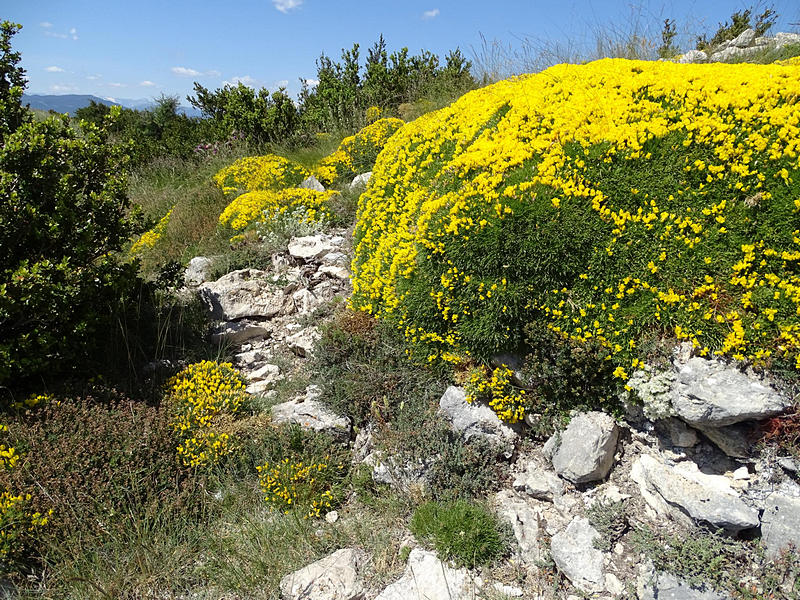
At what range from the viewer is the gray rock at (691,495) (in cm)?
338

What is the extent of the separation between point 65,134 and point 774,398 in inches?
278

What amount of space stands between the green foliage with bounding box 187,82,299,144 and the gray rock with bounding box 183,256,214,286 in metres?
6.06

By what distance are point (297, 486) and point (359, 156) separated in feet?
23.1

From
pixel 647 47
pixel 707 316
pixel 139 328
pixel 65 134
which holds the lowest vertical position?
pixel 139 328

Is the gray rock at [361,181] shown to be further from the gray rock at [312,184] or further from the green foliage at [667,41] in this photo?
the green foliage at [667,41]

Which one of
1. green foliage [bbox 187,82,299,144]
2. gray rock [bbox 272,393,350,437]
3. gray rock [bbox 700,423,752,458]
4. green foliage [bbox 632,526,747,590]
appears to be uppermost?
green foliage [bbox 187,82,299,144]

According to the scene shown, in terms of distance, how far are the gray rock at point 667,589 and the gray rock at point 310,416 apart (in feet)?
9.20

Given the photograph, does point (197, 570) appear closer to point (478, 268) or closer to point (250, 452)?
point (250, 452)

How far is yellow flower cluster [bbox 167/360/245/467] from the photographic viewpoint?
479cm

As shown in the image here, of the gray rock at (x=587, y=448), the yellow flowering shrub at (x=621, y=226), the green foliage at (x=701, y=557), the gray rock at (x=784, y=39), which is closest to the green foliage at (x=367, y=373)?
the yellow flowering shrub at (x=621, y=226)

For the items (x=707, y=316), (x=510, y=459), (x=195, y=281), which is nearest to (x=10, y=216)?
(x=195, y=281)

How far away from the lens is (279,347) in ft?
21.4

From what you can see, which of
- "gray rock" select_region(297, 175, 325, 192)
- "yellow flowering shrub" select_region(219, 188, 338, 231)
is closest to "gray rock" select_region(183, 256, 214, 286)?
"yellow flowering shrub" select_region(219, 188, 338, 231)

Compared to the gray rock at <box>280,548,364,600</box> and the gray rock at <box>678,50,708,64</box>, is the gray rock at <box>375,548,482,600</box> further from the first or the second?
the gray rock at <box>678,50,708,64</box>
